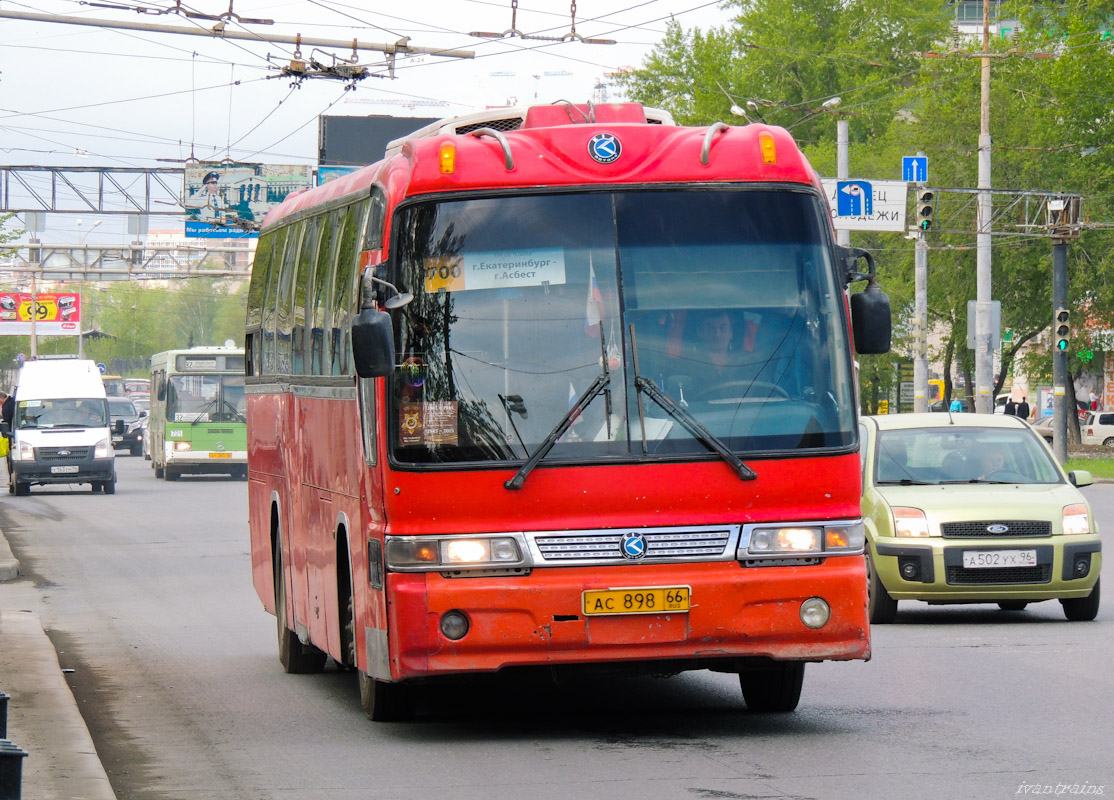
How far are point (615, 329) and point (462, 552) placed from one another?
3.89ft

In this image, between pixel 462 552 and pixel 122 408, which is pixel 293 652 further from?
pixel 122 408

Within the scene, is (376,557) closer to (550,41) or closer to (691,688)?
(691,688)

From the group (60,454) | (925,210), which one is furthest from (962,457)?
(60,454)

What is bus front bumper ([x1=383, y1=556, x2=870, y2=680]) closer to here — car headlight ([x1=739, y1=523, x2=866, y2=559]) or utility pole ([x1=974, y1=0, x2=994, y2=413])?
car headlight ([x1=739, y1=523, x2=866, y2=559])

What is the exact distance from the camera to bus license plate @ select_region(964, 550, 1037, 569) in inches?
542

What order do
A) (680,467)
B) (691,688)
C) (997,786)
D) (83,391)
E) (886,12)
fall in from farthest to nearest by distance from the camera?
(886,12)
(83,391)
(691,688)
(680,467)
(997,786)

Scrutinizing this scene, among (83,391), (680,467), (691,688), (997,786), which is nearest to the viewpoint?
(997,786)

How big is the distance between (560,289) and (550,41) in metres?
17.9

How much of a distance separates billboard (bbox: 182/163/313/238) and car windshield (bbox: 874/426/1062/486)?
50.8 metres

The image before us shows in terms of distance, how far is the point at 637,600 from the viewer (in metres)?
8.52

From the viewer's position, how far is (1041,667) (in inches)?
453

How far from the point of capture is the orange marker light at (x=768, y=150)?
9078 mm

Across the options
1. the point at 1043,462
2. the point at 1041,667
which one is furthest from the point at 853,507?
the point at 1043,462

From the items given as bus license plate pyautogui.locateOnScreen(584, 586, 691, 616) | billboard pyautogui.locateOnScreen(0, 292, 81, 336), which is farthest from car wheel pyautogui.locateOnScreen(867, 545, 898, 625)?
billboard pyautogui.locateOnScreen(0, 292, 81, 336)
